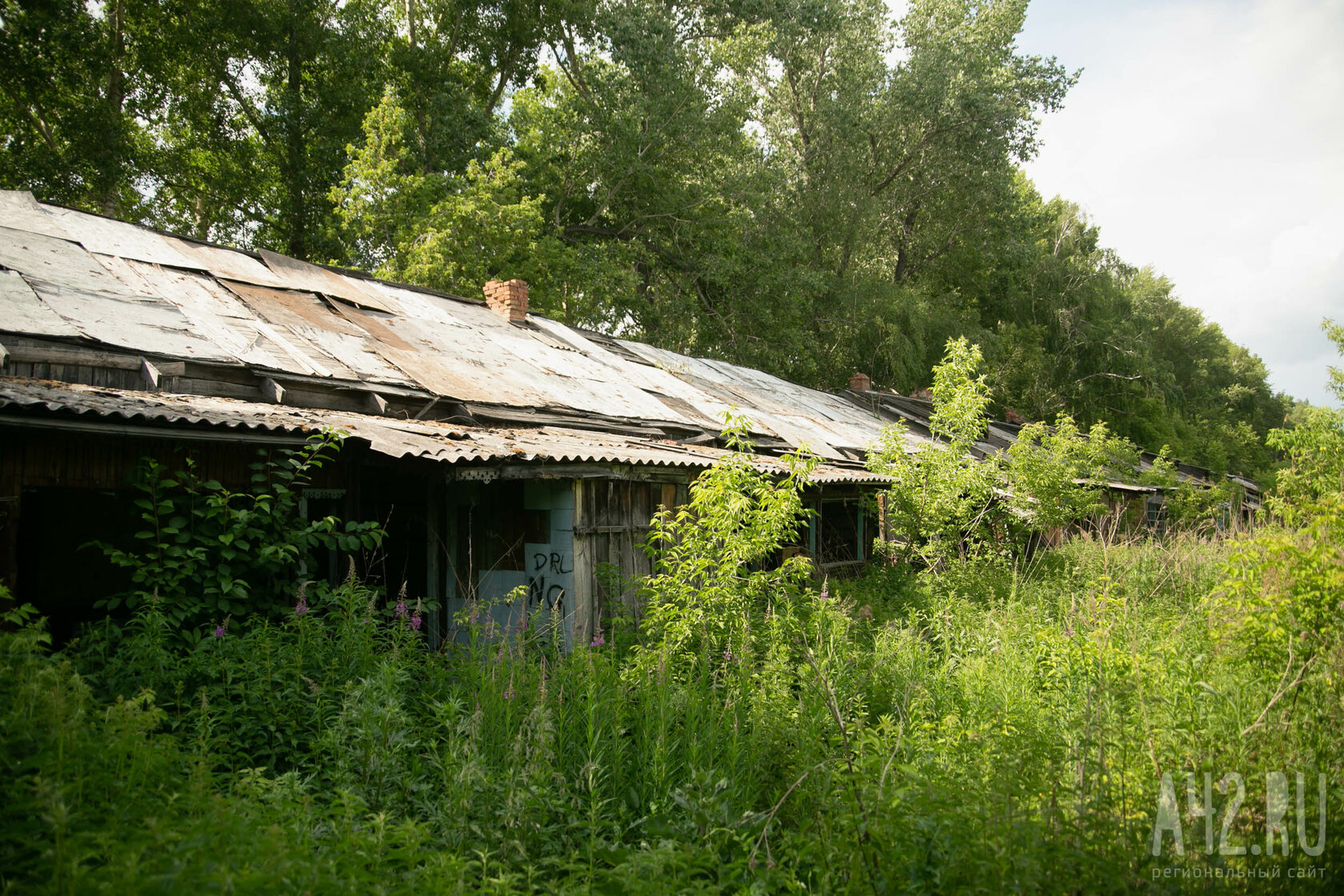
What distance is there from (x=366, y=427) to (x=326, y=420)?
32cm

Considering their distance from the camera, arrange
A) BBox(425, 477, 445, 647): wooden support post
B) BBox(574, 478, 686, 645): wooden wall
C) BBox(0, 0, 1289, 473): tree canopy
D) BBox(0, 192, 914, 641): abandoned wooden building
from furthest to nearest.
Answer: BBox(0, 0, 1289, 473): tree canopy, BBox(425, 477, 445, 647): wooden support post, BBox(574, 478, 686, 645): wooden wall, BBox(0, 192, 914, 641): abandoned wooden building

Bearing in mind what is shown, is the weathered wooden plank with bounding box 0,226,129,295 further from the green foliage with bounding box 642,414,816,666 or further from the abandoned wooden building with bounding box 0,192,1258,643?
the green foliage with bounding box 642,414,816,666

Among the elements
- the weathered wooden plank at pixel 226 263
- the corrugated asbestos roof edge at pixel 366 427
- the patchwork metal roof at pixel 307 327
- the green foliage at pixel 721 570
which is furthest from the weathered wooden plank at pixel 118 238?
the green foliage at pixel 721 570

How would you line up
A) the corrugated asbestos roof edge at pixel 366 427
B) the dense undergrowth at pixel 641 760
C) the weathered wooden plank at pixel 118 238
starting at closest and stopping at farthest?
the dense undergrowth at pixel 641 760, the corrugated asbestos roof edge at pixel 366 427, the weathered wooden plank at pixel 118 238

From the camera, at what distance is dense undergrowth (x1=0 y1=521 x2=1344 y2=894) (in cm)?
295

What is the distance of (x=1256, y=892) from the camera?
3529mm

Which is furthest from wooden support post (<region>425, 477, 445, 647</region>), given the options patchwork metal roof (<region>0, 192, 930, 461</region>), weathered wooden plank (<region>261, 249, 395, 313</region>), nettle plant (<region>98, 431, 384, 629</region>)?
weathered wooden plank (<region>261, 249, 395, 313</region>)

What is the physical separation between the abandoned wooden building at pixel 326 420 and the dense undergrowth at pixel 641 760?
51.1 inches

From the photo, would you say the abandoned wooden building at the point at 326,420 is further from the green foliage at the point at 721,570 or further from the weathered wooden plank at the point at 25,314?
the green foliage at the point at 721,570

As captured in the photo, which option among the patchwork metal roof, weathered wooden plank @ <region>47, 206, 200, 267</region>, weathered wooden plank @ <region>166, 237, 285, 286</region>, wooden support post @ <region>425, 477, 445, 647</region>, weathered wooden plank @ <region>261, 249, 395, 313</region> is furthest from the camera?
weathered wooden plank @ <region>261, 249, 395, 313</region>

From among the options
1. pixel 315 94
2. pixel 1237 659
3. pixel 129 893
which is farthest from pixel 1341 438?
pixel 315 94

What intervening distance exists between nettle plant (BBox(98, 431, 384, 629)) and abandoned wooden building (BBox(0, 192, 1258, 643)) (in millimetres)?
241

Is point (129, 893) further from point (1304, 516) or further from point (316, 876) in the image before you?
point (1304, 516)

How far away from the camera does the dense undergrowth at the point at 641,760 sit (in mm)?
2945
